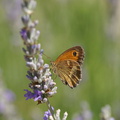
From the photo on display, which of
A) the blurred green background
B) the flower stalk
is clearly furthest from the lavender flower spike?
the blurred green background

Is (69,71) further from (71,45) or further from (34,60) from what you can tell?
(71,45)

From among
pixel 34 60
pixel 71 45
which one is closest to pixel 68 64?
pixel 34 60

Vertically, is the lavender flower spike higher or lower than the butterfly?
lower

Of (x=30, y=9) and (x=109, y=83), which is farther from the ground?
(x=109, y=83)

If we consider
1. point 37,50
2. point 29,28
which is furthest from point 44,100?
point 29,28

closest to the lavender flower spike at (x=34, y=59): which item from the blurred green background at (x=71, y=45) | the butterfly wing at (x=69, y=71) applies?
the butterfly wing at (x=69, y=71)

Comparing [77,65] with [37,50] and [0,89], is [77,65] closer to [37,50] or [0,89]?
[37,50]

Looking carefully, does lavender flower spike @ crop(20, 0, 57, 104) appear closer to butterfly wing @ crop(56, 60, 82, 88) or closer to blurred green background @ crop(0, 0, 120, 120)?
butterfly wing @ crop(56, 60, 82, 88)
